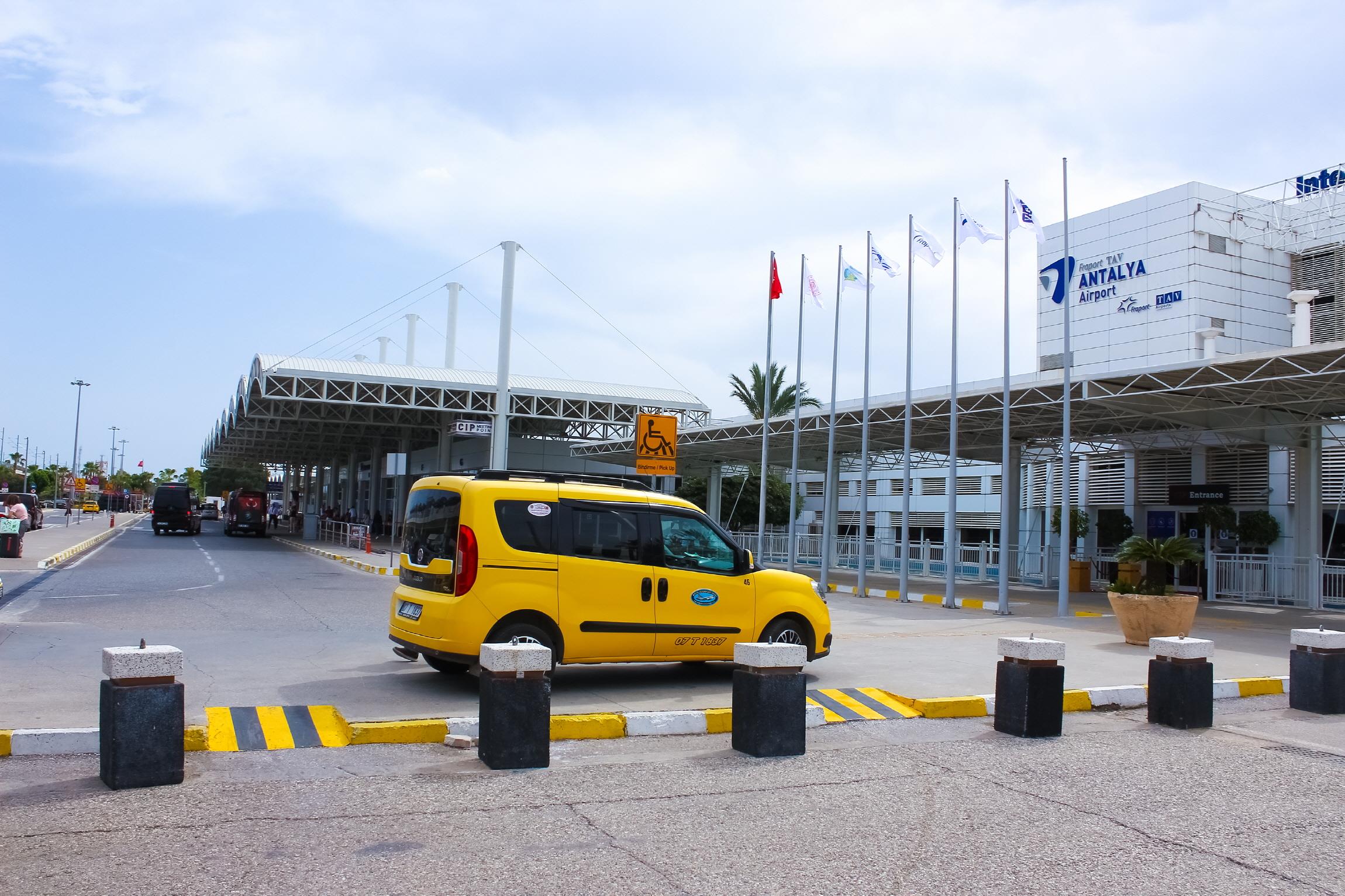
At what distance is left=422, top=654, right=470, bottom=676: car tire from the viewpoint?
9.46 metres

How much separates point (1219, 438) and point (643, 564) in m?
21.0

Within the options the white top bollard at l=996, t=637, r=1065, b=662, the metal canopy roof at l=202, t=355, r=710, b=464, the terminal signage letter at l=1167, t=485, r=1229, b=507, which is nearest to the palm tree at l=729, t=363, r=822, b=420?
the metal canopy roof at l=202, t=355, r=710, b=464

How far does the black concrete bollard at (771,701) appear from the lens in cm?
720

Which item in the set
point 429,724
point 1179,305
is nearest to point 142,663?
point 429,724

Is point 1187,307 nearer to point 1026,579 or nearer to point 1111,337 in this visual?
point 1111,337

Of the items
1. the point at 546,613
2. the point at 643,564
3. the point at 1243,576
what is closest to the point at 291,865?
the point at 546,613

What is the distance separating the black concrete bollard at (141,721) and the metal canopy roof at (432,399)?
29383mm

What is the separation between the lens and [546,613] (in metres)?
9.07

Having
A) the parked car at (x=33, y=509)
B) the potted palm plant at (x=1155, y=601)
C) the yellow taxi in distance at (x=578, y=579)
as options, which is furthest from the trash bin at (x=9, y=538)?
the potted palm plant at (x=1155, y=601)

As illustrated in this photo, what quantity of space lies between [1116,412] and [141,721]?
21.3 meters

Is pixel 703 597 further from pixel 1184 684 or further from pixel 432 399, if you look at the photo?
pixel 432 399

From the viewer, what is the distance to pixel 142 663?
6059 mm

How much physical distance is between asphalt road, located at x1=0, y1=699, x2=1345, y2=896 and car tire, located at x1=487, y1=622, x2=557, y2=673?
1605 millimetres

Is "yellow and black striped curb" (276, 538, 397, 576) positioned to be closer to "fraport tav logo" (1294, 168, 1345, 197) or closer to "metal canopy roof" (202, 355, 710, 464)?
"metal canopy roof" (202, 355, 710, 464)
